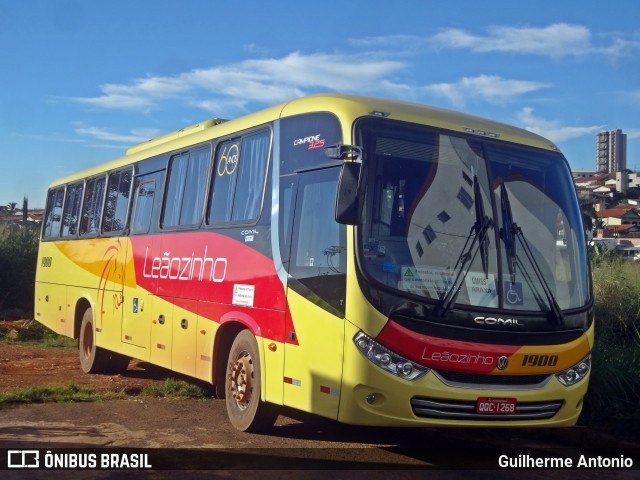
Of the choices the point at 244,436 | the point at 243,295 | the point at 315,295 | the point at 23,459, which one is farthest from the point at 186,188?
the point at 23,459

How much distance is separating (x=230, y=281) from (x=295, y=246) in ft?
4.92

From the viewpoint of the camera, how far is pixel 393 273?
7.08 meters

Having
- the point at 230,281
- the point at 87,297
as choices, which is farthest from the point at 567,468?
the point at 87,297

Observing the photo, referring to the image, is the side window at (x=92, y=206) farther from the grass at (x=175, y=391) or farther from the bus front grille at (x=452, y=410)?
the bus front grille at (x=452, y=410)

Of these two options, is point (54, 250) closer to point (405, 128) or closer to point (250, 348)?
point (250, 348)

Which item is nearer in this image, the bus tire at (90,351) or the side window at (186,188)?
the side window at (186,188)

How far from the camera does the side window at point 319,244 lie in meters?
7.23

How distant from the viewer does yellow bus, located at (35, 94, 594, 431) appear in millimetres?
7008

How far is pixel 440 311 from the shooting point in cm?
709

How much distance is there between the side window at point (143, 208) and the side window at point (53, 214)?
4712 mm

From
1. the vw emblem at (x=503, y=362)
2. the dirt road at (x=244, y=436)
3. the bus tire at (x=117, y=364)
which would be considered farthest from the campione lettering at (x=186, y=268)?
the vw emblem at (x=503, y=362)

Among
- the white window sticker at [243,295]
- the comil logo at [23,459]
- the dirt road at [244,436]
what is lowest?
the comil logo at [23,459]

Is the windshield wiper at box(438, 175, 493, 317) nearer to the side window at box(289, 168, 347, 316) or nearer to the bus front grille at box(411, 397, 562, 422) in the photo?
the bus front grille at box(411, 397, 562, 422)

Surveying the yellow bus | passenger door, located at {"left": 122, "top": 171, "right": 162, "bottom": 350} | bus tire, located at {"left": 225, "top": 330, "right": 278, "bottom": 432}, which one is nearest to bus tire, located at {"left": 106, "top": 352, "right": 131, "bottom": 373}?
passenger door, located at {"left": 122, "top": 171, "right": 162, "bottom": 350}
